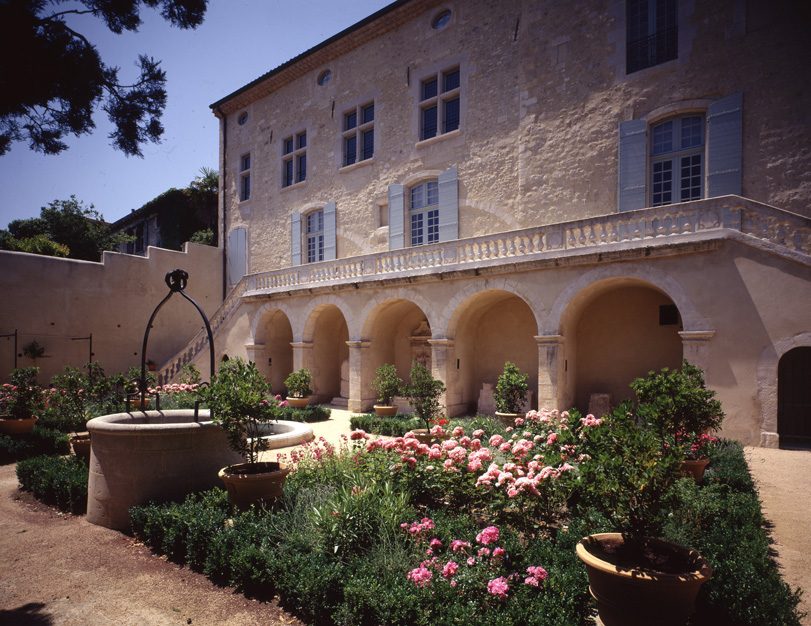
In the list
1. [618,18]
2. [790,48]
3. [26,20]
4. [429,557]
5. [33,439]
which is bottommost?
[33,439]

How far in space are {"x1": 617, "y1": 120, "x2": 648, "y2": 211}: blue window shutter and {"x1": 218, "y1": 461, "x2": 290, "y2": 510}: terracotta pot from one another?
35.8 feet

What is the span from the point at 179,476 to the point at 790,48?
47.3 feet

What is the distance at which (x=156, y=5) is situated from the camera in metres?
4.13

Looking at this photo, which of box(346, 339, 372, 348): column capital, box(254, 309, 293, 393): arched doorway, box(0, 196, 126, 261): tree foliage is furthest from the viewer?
box(0, 196, 126, 261): tree foliage

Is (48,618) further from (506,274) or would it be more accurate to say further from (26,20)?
(506,274)

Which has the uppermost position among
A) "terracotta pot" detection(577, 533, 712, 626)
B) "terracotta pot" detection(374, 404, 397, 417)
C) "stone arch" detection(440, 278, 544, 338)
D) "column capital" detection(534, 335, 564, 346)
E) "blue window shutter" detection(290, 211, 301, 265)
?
"blue window shutter" detection(290, 211, 301, 265)

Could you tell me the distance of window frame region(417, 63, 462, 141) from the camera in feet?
53.1

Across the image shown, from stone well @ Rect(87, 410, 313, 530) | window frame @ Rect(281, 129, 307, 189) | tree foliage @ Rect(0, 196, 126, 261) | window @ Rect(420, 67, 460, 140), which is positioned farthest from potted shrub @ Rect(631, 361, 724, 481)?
tree foliage @ Rect(0, 196, 126, 261)

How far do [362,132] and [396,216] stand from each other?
13.2 feet

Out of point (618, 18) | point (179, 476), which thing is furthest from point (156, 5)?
point (618, 18)

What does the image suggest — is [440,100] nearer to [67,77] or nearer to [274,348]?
[274,348]

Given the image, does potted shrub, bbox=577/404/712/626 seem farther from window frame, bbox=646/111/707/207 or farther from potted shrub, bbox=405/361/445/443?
window frame, bbox=646/111/707/207

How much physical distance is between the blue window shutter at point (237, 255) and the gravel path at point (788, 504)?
19.9 m

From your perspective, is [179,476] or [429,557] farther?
[179,476]
